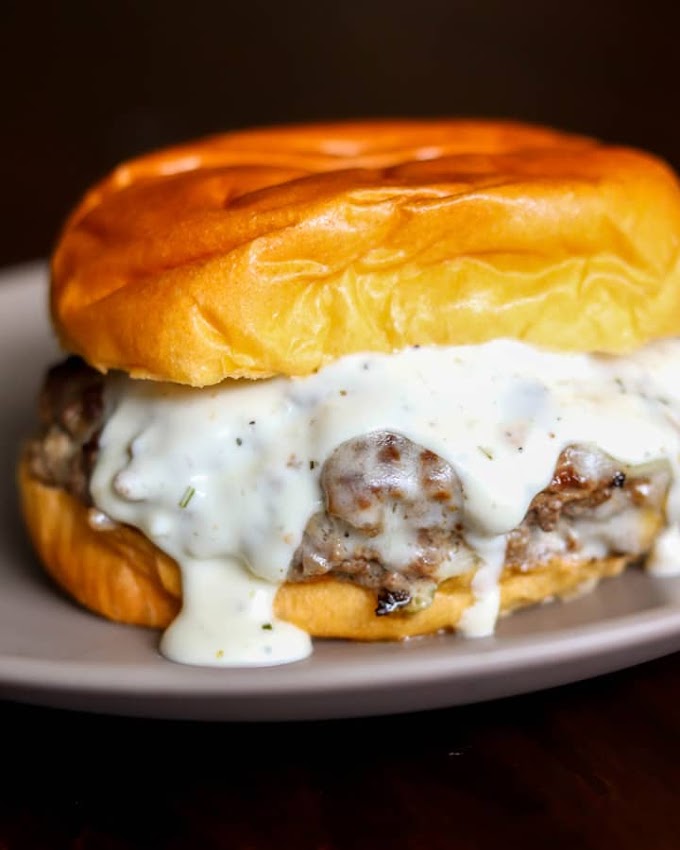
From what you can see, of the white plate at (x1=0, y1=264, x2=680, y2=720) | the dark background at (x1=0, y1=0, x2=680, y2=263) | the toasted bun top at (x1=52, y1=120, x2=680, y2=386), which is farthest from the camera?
the dark background at (x1=0, y1=0, x2=680, y2=263)

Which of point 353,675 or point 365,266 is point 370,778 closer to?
point 353,675

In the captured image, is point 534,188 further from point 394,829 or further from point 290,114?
point 290,114

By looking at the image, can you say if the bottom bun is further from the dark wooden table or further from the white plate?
the dark wooden table

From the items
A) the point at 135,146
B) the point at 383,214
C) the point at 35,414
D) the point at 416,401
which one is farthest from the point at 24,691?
the point at 135,146

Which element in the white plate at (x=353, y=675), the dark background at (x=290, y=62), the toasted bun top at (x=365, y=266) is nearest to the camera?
the white plate at (x=353, y=675)

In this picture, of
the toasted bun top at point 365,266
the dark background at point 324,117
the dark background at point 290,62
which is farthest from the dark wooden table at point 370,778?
the dark background at point 290,62

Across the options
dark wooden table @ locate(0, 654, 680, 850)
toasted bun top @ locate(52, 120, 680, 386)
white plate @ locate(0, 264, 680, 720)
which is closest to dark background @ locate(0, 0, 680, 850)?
dark wooden table @ locate(0, 654, 680, 850)

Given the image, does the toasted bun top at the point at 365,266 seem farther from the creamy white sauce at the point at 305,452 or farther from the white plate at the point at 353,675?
the white plate at the point at 353,675
